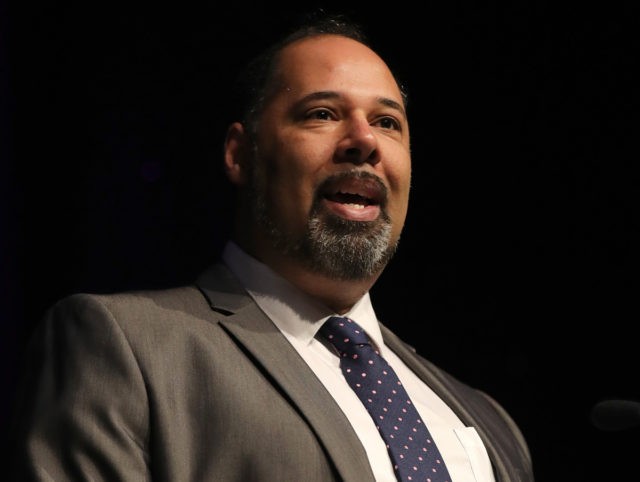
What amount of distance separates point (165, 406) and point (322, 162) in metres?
0.63

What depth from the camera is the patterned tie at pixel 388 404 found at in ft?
5.57

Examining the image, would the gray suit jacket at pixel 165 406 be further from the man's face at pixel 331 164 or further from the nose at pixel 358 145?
the nose at pixel 358 145

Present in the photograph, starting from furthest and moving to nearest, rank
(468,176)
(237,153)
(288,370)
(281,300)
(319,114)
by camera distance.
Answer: (468,176) → (237,153) → (319,114) → (281,300) → (288,370)

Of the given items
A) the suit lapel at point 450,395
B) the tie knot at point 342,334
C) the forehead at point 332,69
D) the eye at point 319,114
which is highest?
the forehead at point 332,69

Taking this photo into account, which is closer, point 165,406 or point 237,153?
point 165,406

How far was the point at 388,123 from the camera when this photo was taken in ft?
6.80

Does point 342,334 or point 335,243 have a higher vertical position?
point 335,243

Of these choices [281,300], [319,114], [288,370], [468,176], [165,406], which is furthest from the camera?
[468,176]

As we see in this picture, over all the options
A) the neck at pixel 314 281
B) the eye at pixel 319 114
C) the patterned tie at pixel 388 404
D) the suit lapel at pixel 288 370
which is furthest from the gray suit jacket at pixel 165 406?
the eye at pixel 319 114

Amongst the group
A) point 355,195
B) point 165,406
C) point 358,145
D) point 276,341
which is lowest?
point 165,406

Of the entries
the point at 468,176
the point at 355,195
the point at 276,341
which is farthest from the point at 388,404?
the point at 468,176

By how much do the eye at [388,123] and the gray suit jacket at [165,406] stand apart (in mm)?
601

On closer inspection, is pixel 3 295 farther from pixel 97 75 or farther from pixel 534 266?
pixel 534 266

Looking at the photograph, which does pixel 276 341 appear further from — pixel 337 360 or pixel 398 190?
pixel 398 190
